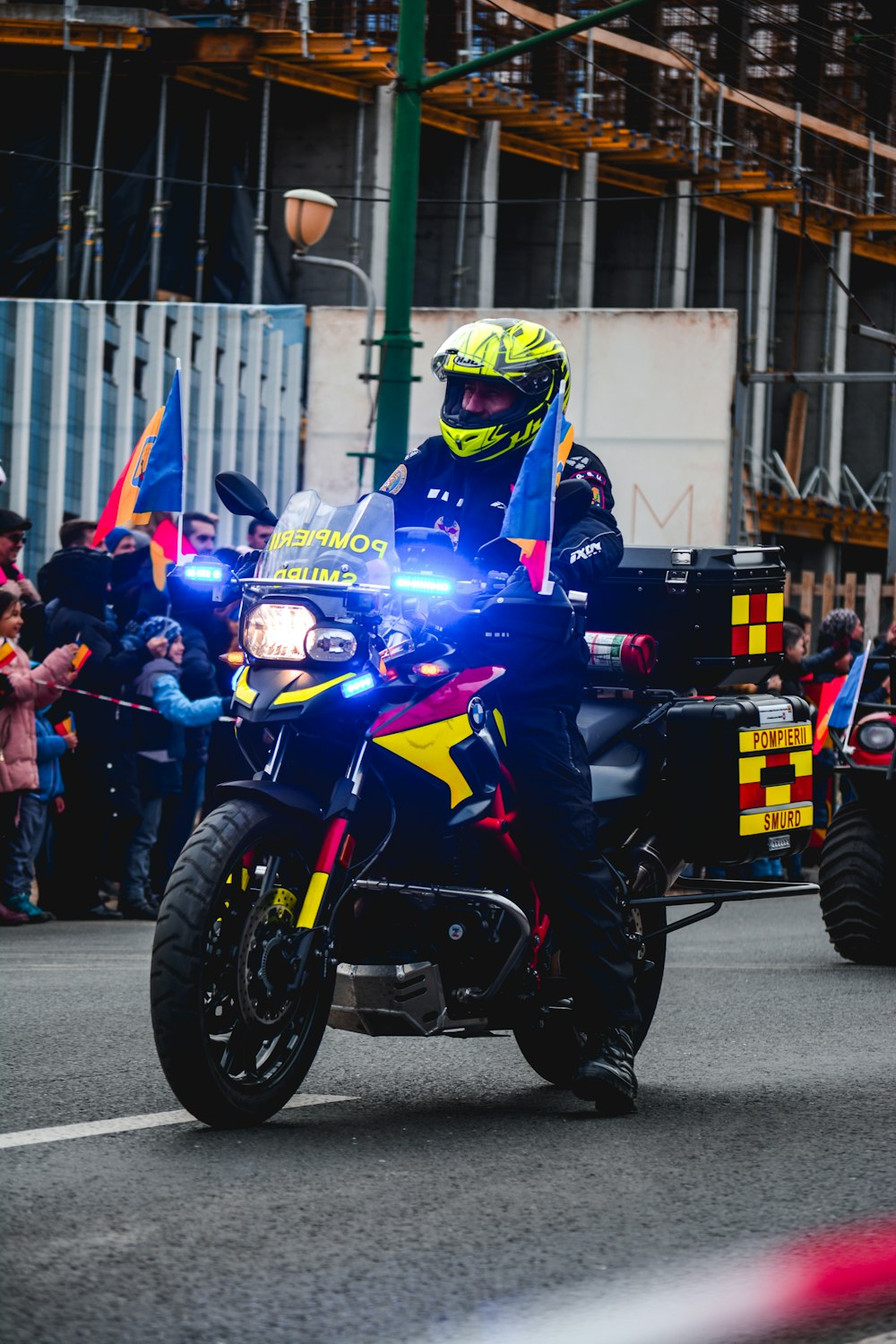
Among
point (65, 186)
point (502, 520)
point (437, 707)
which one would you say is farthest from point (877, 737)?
point (65, 186)

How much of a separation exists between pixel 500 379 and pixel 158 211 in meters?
22.1

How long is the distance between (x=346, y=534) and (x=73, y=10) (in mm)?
23168

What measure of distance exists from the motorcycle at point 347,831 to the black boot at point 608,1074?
0.64 feet

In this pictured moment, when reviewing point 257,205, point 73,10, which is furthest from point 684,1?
point 73,10

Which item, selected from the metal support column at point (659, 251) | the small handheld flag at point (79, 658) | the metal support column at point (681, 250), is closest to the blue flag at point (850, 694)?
the small handheld flag at point (79, 658)

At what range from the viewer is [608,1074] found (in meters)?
5.62

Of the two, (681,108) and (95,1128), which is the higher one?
(681,108)

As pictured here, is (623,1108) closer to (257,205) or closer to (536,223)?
(257,205)

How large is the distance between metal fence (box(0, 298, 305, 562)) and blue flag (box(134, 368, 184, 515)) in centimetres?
1372

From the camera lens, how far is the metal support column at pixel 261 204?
28.8 m

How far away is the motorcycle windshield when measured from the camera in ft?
17.0

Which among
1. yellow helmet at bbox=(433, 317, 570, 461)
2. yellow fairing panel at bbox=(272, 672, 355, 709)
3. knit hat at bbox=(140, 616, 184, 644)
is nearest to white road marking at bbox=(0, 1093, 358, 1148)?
Result: yellow fairing panel at bbox=(272, 672, 355, 709)

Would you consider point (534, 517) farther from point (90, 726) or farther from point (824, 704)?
point (824, 704)

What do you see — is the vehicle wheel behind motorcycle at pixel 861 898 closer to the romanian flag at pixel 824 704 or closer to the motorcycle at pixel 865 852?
the motorcycle at pixel 865 852
